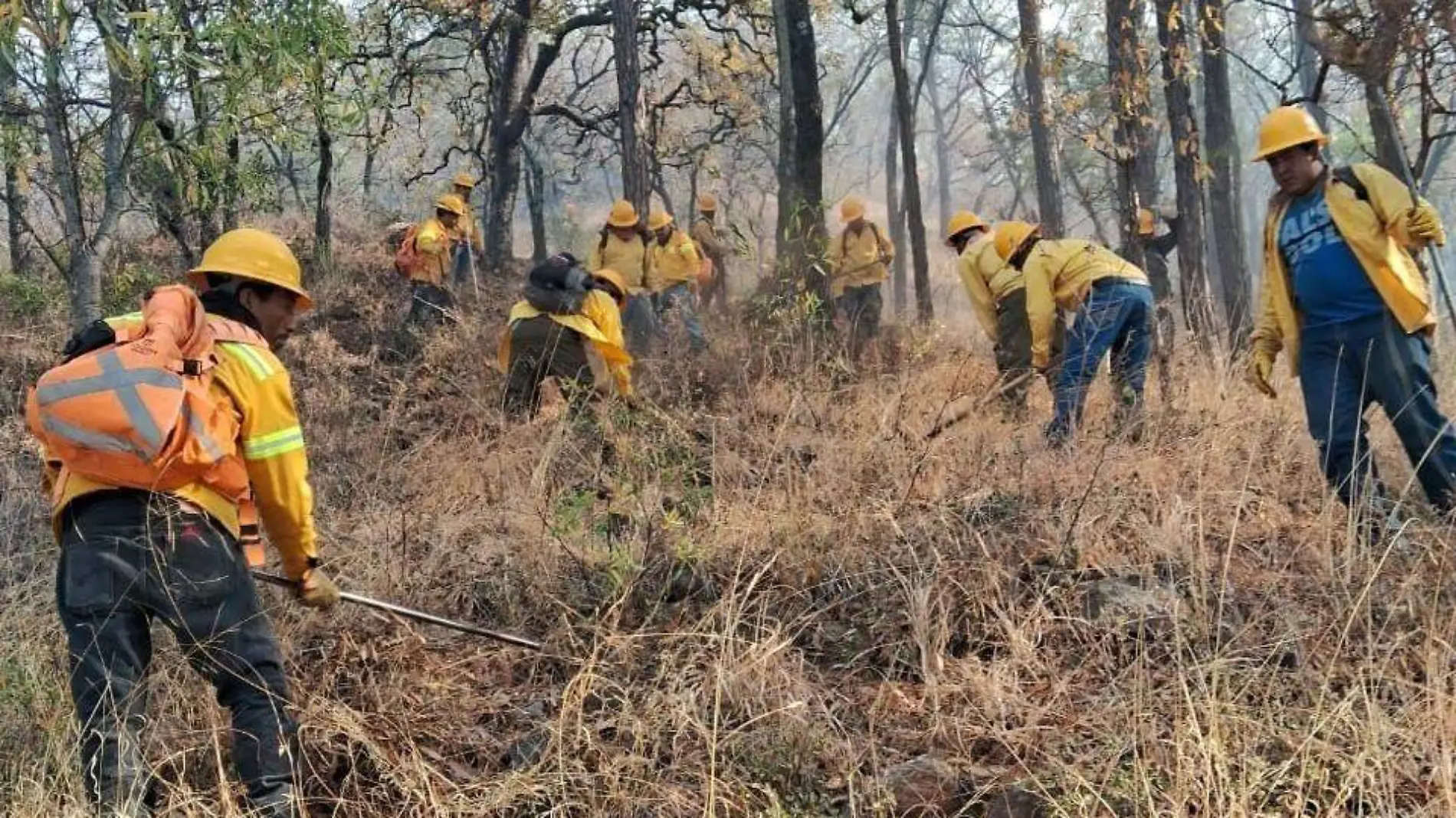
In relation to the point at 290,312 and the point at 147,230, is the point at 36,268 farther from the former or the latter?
the point at 290,312

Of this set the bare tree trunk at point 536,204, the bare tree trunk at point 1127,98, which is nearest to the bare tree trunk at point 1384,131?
the bare tree trunk at point 1127,98

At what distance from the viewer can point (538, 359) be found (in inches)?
223

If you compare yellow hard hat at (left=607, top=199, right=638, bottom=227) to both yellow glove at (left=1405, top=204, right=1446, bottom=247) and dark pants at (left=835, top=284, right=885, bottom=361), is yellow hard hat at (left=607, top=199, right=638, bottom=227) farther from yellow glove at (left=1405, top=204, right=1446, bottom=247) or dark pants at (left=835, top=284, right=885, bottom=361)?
yellow glove at (left=1405, top=204, right=1446, bottom=247)

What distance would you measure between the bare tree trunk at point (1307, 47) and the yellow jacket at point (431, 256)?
6.42m

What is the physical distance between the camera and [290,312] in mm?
2906

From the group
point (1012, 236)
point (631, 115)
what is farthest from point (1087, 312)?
point (631, 115)

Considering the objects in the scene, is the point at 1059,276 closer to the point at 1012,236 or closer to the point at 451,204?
the point at 1012,236

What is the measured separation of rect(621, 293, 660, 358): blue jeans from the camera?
858cm

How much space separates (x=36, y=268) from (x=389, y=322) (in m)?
3.34

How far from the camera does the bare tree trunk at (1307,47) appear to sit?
3.88m

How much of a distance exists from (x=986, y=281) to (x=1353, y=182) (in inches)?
99.4

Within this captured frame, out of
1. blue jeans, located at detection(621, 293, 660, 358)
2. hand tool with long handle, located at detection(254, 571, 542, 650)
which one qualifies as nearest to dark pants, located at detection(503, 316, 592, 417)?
hand tool with long handle, located at detection(254, 571, 542, 650)

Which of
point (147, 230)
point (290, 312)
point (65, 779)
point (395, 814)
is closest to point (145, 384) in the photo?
point (290, 312)

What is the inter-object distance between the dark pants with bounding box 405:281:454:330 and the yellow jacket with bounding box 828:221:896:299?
3.34m
